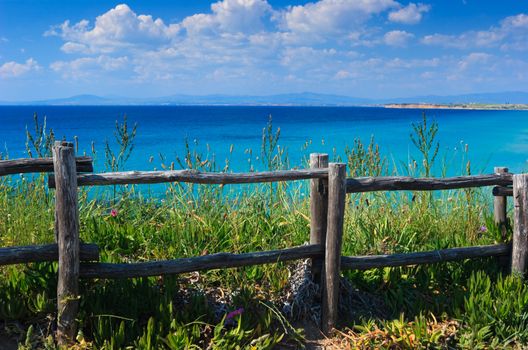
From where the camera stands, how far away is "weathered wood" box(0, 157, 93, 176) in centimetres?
403

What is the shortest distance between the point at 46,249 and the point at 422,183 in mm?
3309

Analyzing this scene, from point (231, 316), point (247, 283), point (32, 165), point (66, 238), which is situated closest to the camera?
point (66, 238)

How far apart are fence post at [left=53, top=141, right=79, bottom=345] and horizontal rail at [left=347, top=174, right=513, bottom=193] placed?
2.27 m

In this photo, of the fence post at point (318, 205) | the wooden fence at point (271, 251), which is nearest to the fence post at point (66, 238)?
the wooden fence at point (271, 251)

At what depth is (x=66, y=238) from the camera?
3.92m

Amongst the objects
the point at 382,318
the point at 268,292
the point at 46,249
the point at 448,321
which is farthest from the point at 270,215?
the point at 46,249

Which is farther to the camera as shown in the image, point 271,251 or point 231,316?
point 271,251

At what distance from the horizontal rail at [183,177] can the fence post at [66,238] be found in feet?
0.46

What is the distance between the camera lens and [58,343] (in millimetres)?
3988

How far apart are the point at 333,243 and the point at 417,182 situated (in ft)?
3.50

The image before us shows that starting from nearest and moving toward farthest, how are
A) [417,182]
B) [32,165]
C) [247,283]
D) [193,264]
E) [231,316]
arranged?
[32,165] → [231,316] → [193,264] → [247,283] → [417,182]

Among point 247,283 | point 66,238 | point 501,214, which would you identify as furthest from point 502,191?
point 66,238

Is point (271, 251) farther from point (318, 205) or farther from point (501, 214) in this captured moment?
point (501, 214)

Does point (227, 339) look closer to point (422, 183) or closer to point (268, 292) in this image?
point (268, 292)
